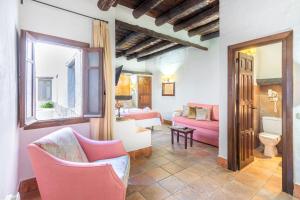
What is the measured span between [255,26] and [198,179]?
253 centimetres

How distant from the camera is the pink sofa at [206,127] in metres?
4.02

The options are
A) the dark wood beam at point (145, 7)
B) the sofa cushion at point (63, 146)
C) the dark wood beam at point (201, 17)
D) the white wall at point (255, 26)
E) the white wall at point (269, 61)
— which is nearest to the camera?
the sofa cushion at point (63, 146)

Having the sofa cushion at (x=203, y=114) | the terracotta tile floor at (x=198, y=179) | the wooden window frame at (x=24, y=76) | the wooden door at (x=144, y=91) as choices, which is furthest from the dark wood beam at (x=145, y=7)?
the wooden door at (x=144, y=91)

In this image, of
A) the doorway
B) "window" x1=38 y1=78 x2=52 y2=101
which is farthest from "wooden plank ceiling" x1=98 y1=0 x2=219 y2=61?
"window" x1=38 y1=78 x2=52 y2=101

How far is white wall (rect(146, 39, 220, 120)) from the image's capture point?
514 centimetres

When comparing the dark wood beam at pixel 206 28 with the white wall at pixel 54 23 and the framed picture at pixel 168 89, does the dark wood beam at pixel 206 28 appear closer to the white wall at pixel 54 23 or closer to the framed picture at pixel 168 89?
the white wall at pixel 54 23

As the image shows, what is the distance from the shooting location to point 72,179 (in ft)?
4.66

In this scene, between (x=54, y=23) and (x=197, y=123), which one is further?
(x=197, y=123)

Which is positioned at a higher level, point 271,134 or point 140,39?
point 140,39

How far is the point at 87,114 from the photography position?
8.67 ft

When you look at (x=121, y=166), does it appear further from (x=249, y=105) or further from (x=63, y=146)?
(x=249, y=105)

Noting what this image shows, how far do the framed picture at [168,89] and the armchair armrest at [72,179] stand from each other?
18.3 ft

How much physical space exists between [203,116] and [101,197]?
3902 mm

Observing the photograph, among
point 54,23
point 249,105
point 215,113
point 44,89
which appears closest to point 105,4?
point 54,23
